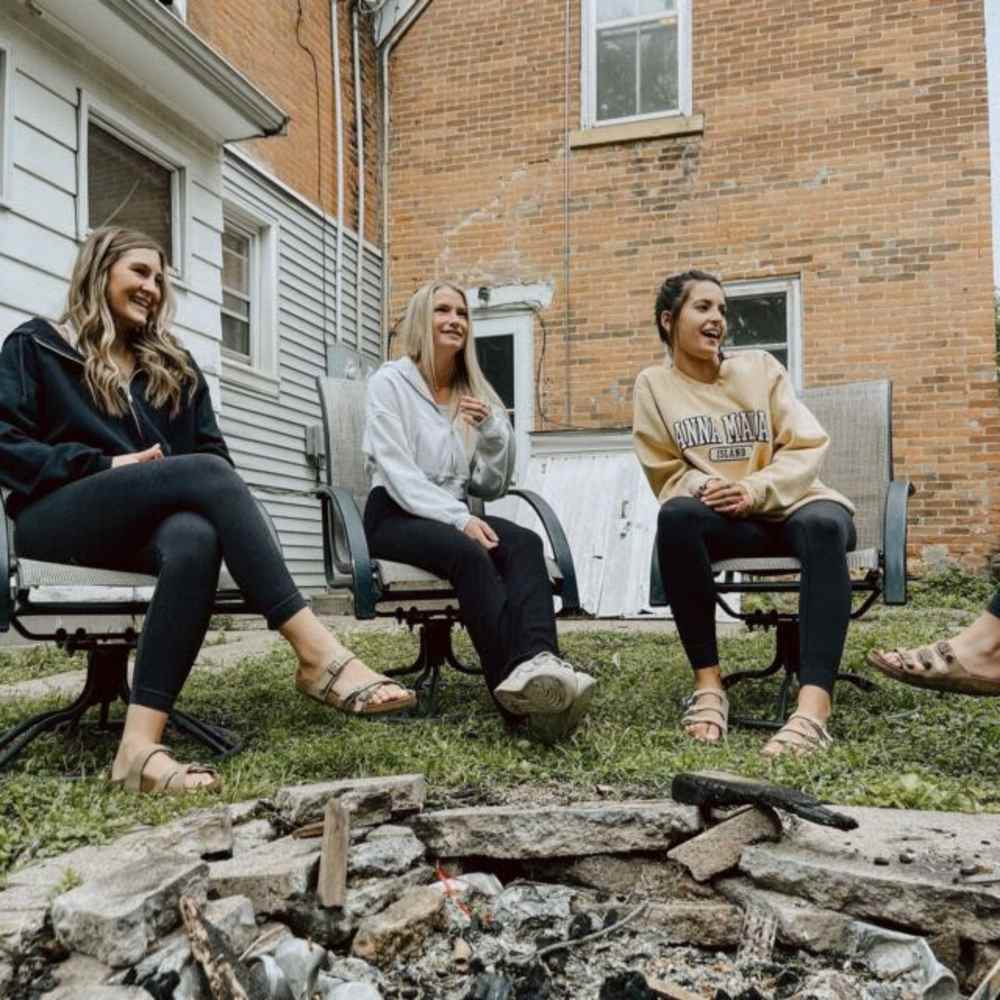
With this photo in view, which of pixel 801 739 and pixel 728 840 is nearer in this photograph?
pixel 728 840

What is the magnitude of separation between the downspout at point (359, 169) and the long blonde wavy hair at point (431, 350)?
5.17 metres

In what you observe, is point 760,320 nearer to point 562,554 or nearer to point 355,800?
point 562,554

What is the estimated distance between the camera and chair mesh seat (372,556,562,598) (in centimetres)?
266

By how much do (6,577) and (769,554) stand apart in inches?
72.7

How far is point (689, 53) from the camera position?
7523 millimetres

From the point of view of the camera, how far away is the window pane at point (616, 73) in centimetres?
776

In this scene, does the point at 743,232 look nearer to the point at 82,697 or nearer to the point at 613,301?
the point at 613,301

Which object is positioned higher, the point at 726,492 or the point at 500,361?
the point at 500,361

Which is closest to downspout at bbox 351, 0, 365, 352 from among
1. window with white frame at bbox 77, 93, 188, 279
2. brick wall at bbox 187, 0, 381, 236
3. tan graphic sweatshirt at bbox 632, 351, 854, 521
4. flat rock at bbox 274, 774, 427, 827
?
brick wall at bbox 187, 0, 381, 236

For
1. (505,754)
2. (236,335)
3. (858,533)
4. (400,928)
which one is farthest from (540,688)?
(236,335)

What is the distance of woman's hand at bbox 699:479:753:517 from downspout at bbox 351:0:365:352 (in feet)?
19.2

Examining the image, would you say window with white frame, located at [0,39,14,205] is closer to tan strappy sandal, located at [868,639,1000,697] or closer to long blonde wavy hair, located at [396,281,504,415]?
long blonde wavy hair, located at [396,281,504,415]

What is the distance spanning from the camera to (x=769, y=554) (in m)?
2.79

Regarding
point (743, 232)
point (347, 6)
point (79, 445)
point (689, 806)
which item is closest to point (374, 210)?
point (347, 6)
